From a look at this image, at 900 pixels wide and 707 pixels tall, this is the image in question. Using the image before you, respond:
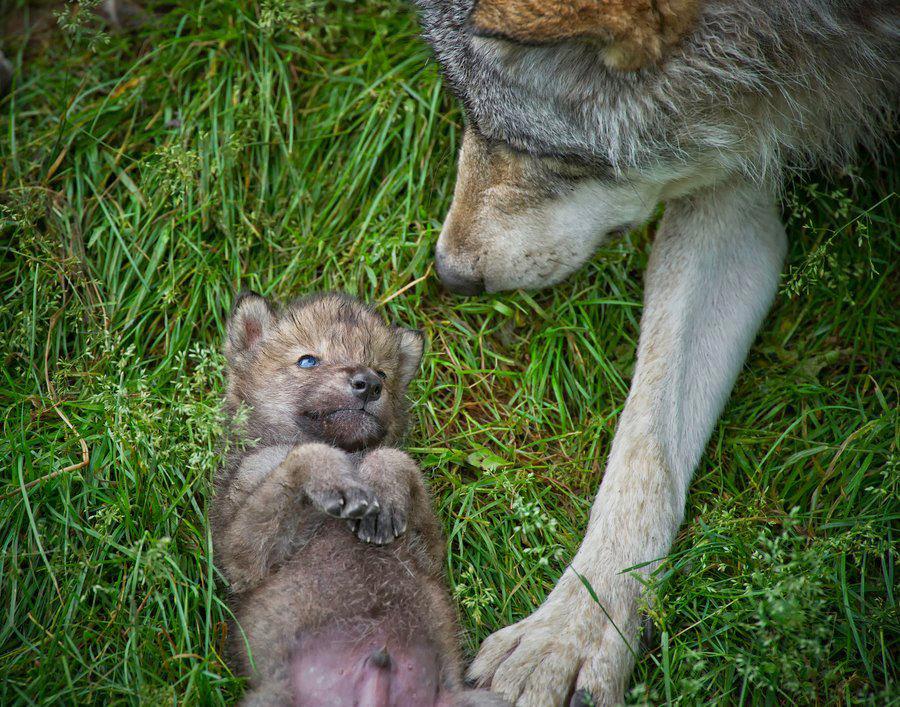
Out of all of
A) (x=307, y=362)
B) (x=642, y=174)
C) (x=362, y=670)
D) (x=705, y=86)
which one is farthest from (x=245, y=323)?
(x=705, y=86)

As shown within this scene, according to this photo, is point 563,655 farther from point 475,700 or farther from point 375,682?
point 375,682

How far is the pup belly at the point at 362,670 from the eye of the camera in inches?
104

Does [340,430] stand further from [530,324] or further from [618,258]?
[618,258]

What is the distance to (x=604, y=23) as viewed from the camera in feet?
8.45

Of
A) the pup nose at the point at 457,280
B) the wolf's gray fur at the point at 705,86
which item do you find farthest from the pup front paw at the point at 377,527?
the wolf's gray fur at the point at 705,86

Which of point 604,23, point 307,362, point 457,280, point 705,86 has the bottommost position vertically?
point 307,362

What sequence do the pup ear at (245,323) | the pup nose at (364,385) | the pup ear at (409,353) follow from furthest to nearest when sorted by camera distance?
1. the pup ear at (409,353)
2. the pup ear at (245,323)
3. the pup nose at (364,385)

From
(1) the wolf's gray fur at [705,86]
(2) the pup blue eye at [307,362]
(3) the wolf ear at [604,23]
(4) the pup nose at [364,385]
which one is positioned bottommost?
(2) the pup blue eye at [307,362]

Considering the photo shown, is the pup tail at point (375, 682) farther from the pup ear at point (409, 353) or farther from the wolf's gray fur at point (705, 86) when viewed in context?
the wolf's gray fur at point (705, 86)

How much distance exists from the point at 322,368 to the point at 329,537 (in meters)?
0.68

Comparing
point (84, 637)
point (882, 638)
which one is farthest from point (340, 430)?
point (882, 638)

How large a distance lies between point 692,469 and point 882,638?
3.02ft

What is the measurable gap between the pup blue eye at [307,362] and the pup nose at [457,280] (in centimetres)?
70

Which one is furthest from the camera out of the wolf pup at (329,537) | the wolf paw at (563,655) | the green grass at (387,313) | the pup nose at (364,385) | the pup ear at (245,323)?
the pup ear at (245,323)
